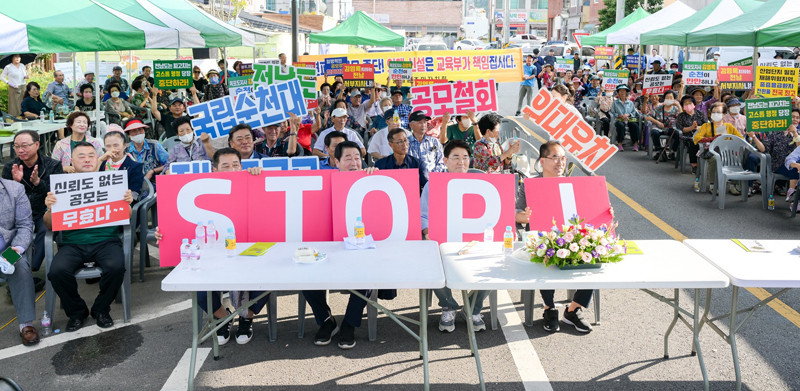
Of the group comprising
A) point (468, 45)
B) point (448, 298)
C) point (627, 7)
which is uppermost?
point (627, 7)

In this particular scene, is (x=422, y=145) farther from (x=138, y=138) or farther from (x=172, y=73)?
(x=172, y=73)

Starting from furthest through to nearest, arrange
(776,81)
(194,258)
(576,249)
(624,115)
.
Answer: (624,115) → (776,81) → (194,258) → (576,249)

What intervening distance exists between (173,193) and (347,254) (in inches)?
62.4

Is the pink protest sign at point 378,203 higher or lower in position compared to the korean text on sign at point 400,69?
lower

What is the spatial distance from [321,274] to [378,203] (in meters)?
1.22

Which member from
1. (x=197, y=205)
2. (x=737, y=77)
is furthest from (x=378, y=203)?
(x=737, y=77)

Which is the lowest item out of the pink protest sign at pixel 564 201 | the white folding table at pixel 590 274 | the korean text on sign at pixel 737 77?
the white folding table at pixel 590 274

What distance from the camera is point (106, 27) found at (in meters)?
9.13

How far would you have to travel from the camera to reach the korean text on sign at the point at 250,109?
24.0 feet

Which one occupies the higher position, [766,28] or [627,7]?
[627,7]

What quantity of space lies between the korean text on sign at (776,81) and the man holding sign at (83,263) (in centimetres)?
1049

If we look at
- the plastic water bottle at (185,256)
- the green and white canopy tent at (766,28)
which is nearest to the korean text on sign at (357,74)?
the green and white canopy tent at (766,28)

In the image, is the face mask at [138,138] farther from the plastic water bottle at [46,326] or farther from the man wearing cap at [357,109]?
the man wearing cap at [357,109]

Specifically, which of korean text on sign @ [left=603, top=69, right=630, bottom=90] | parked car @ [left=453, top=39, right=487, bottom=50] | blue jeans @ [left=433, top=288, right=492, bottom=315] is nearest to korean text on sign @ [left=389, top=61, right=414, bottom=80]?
korean text on sign @ [left=603, top=69, right=630, bottom=90]
